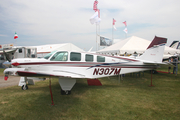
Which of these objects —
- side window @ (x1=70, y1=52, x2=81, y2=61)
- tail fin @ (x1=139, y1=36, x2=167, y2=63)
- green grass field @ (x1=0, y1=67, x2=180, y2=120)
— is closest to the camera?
green grass field @ (x1=0, y1=67, x2=180, y2=120)

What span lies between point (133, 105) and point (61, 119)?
2.57m

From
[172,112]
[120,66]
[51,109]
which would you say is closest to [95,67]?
[120,66]

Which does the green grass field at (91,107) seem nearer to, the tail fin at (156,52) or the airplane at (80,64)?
the airplane at (80,64)

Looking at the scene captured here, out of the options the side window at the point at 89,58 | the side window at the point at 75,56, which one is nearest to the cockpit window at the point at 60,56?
the side window at the point at 75,56

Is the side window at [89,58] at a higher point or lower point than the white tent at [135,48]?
lower

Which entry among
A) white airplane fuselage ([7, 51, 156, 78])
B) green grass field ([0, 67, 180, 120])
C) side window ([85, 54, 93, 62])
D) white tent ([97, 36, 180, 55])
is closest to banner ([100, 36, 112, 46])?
white tent ([97, 36, 180, 55])

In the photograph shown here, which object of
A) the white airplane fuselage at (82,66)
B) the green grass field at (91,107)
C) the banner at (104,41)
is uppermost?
the banner at (104,41)

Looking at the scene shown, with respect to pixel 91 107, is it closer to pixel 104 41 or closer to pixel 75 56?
pixel 75 56

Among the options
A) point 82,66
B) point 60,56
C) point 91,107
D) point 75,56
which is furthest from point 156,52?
point 60,56

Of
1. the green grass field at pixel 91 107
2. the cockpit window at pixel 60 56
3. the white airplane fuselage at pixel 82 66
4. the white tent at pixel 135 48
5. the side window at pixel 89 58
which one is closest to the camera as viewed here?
the green grass field at pixel 91 107

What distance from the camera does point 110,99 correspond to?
4.29 meters

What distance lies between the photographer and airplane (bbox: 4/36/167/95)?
4.32 metres

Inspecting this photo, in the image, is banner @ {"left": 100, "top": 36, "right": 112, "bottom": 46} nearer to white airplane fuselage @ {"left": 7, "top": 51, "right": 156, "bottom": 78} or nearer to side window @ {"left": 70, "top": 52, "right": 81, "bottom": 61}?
white airplane fuselage @ {"left": 7, "top": 51, "right": 156, "bottom": 78}

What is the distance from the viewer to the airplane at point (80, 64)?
4.32 m
